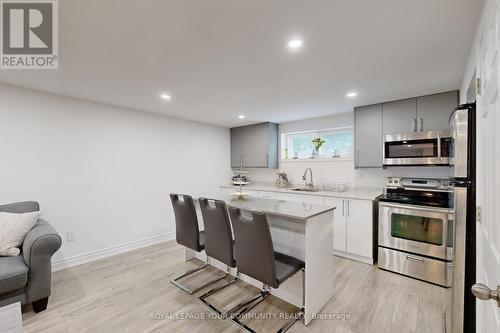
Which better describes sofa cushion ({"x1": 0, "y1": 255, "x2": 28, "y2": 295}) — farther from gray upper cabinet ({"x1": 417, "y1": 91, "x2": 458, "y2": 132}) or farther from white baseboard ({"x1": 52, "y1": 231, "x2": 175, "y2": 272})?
gray upper cabinet ({"x1": 417, "y1": 91, "x2": 458, "y2": 132})

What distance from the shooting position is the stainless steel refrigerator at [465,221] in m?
1.28

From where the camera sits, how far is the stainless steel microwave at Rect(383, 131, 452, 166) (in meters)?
2.72

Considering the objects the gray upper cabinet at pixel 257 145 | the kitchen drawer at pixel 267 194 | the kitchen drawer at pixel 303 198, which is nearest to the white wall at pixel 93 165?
the gray upper cabinet at pixel 257 145

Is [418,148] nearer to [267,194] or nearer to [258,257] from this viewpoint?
[267,194]

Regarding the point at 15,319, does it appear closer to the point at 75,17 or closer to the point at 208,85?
the point at 75,17

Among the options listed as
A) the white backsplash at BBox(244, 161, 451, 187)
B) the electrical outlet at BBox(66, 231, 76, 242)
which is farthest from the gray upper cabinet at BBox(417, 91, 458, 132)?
the electrical outlet at BBox(66, 231, 76, 242)

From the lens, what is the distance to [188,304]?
2.19 meters

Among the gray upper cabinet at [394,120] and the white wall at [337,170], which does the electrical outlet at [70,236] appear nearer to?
the white wall at [337,170]

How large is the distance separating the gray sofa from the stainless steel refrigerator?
313 centimetres

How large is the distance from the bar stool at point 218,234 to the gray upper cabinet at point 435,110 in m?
2.85

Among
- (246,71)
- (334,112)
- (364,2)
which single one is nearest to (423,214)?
(334,112)

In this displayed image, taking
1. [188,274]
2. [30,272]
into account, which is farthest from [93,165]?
[188,274]

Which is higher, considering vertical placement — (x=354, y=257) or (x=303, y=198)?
(x=303, y=198)

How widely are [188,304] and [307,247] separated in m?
1.32
